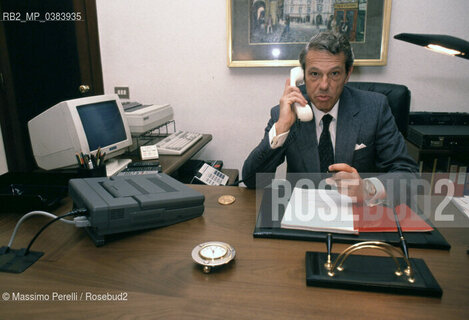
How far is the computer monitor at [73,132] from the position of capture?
1.53 m

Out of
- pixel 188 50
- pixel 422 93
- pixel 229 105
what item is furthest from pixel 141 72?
pixel 422 93

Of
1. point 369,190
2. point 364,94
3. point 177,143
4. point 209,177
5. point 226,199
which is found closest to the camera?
point 369,190

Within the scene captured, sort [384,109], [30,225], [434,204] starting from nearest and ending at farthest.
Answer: [30,225] → [434,204] → [384,109]

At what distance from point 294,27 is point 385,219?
173 centimetres

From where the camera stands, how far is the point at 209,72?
2566 mm

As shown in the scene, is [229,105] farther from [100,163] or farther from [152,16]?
[100,163]

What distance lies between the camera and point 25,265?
2.60 ft

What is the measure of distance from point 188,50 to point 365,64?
123cm

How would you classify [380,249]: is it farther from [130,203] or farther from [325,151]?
[325,151]

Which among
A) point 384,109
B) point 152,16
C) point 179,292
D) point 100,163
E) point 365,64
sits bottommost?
point 179,292

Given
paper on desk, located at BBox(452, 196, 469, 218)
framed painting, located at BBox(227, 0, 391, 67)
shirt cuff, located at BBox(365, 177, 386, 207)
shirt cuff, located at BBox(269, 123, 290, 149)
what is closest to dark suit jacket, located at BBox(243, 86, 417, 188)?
shirt cuff, located at BBox(269, 123, 290, 149)

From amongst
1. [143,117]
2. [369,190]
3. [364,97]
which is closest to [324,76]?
[364,97]

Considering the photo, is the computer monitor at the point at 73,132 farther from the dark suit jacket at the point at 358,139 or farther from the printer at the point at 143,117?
the dark suit jacket at the point at 358,139

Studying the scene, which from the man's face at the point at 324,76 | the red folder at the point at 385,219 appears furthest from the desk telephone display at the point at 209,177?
the red folder at the point at 385,219
